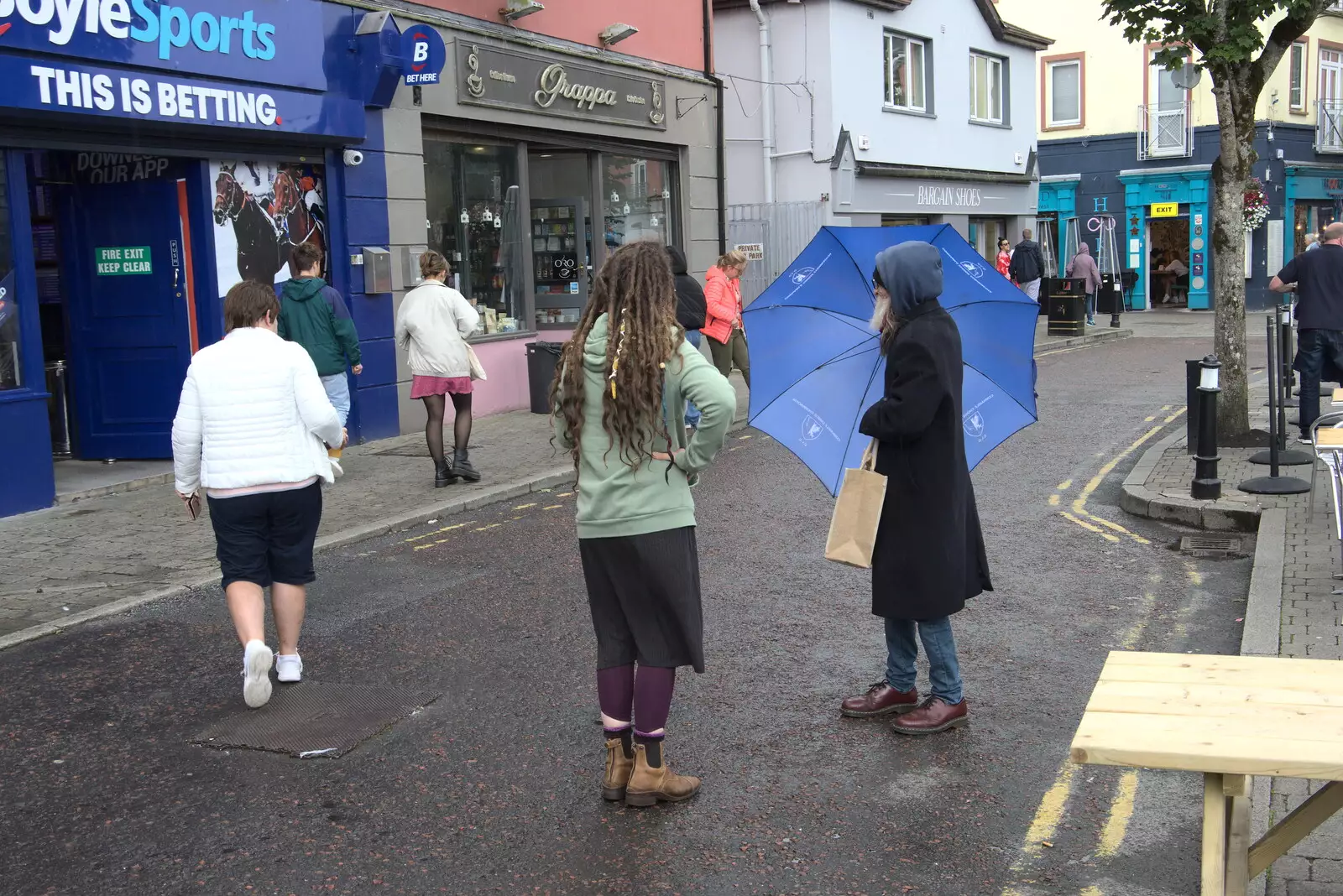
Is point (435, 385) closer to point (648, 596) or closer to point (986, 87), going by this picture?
point (648, 596)

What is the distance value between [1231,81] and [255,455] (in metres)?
8.76

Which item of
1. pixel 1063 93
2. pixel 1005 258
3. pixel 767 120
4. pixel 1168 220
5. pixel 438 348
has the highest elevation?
pixel 1063 93

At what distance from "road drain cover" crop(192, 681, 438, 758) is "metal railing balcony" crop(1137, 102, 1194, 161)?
32479mm

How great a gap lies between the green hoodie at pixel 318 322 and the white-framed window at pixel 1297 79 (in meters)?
31.1

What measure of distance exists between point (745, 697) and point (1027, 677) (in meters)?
1.21

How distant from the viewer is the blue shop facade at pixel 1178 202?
111ft

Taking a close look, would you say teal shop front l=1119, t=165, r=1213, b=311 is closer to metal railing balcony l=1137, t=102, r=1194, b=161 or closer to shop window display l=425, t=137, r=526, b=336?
metal railing balcony l=1137, t=102, r=1194, b=161

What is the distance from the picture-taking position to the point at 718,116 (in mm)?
18844

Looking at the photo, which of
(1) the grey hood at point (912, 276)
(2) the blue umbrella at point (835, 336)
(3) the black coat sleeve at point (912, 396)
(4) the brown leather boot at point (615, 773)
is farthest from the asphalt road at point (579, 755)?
(1) the grey hood at point (912, 276)

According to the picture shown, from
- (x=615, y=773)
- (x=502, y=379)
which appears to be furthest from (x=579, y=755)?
(x=502, y=379)

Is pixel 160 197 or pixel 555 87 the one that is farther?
pixel 555 87

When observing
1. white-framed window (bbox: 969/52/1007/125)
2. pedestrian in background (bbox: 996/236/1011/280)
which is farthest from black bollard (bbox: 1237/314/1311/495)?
white-framed window (bbox: 969/52/1007/125)

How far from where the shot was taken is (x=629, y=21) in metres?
16.9

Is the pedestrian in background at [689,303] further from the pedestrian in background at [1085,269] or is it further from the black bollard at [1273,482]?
the pedestrian in background at [1085,269]
